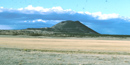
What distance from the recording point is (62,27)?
492ft

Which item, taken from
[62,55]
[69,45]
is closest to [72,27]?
[69,45]

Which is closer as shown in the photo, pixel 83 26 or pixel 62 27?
pixel 62 27

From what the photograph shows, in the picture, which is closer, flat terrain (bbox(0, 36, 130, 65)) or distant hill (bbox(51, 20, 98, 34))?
flat terrain (bbox(0, 36, 130, 65))

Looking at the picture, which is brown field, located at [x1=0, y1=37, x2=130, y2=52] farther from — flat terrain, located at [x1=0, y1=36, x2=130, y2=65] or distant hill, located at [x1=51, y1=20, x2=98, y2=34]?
distant hill, located at [x1=51, y1=20, x2=98, y2=34]

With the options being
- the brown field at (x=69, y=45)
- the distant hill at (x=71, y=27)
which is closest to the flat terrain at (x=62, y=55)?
the brown field at (x=69, y=45)

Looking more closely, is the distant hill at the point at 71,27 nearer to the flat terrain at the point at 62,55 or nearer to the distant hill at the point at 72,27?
the distant hill at the point at 72,27

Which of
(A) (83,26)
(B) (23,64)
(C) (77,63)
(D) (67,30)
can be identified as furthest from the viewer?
(A) (83,26)

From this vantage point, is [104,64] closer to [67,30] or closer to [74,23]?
[67,30]

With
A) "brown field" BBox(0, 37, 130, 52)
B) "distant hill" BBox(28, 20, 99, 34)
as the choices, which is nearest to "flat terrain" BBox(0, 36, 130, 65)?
"brown field" BBox(0, 37, 130, 52)

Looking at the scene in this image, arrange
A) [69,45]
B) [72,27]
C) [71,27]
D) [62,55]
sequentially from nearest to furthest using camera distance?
[62,55] → [69,45] → [71,27] → [72,27]

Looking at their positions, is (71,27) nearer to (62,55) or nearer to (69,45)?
(69,45)

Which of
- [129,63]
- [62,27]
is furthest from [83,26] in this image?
[129,63]

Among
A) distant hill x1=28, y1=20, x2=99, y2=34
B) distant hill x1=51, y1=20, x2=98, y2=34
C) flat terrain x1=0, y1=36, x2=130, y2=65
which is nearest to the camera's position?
flat terrain x1=0, y1=36, x2=130, y2=65

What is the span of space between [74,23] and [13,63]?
479ft
